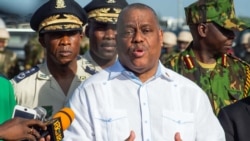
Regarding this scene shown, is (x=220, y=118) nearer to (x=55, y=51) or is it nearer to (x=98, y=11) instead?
(x=55, y=51)

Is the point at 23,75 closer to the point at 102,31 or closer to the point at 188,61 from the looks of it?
the point at 102,31

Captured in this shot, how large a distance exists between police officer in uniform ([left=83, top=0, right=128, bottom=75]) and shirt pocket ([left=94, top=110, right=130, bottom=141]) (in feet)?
7.58

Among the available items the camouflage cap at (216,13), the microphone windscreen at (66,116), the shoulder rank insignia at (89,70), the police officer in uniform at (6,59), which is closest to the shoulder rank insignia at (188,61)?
the camouflage cap at (216,13)

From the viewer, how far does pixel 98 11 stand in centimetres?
820

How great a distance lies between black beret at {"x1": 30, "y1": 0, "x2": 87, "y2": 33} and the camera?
23.5ft

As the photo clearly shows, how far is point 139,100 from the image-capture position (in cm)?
571

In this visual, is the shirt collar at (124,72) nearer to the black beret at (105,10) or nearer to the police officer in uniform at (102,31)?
the police officer in uniform at (102,31)

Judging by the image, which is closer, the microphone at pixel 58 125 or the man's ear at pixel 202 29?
the microphone at pixel 58 125

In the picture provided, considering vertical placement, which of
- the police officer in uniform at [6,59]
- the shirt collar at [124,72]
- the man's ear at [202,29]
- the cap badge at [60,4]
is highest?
the cap badge at [60,4]

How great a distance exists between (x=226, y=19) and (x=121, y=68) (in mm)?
2252

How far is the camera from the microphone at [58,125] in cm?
518

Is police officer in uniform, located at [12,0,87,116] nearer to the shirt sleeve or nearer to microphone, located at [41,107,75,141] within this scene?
the shirt sleeve

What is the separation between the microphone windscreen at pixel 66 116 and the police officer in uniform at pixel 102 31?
2.44 meters

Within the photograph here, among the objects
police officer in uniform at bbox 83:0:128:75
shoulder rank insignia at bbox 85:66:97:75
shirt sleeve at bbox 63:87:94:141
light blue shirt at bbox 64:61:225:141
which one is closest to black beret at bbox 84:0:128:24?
police officer in uniform at bbox 83:0:128:75
